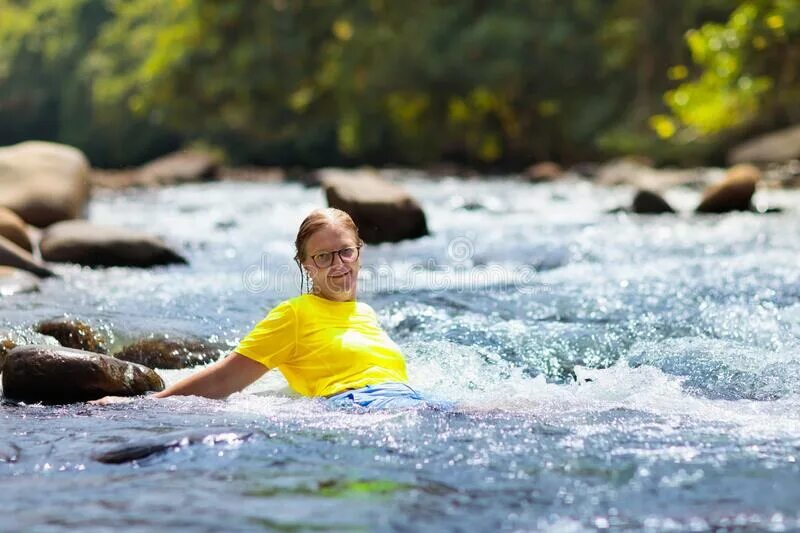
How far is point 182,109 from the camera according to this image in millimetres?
33000

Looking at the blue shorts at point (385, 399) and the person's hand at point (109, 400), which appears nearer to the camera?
the blue shorts at point (385, 399)

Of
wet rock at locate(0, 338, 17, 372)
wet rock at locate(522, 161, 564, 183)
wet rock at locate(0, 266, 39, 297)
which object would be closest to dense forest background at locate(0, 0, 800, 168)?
wet rock at locate(522, 161, 564, 183)

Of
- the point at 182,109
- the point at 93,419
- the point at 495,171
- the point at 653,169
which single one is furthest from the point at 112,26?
the point at 93,419

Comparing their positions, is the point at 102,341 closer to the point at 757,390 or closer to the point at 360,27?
the point at 757,390

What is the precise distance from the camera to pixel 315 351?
505cm

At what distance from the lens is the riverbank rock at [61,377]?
16.9 ft

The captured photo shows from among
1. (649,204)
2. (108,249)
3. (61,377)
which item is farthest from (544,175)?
(61,377)

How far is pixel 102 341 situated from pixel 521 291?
119 inches

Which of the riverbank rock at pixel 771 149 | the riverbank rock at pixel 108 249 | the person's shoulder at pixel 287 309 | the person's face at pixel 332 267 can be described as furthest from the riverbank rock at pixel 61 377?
the riverbank rock at pixel 771 149

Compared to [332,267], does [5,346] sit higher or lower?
lower

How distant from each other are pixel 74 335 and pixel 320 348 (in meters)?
1.93

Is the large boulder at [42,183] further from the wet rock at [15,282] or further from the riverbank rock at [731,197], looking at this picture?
the riverbank rock at [731,197]

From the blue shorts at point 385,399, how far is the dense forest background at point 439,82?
15765 millimetres

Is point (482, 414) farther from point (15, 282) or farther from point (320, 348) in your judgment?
point (15, 282)
